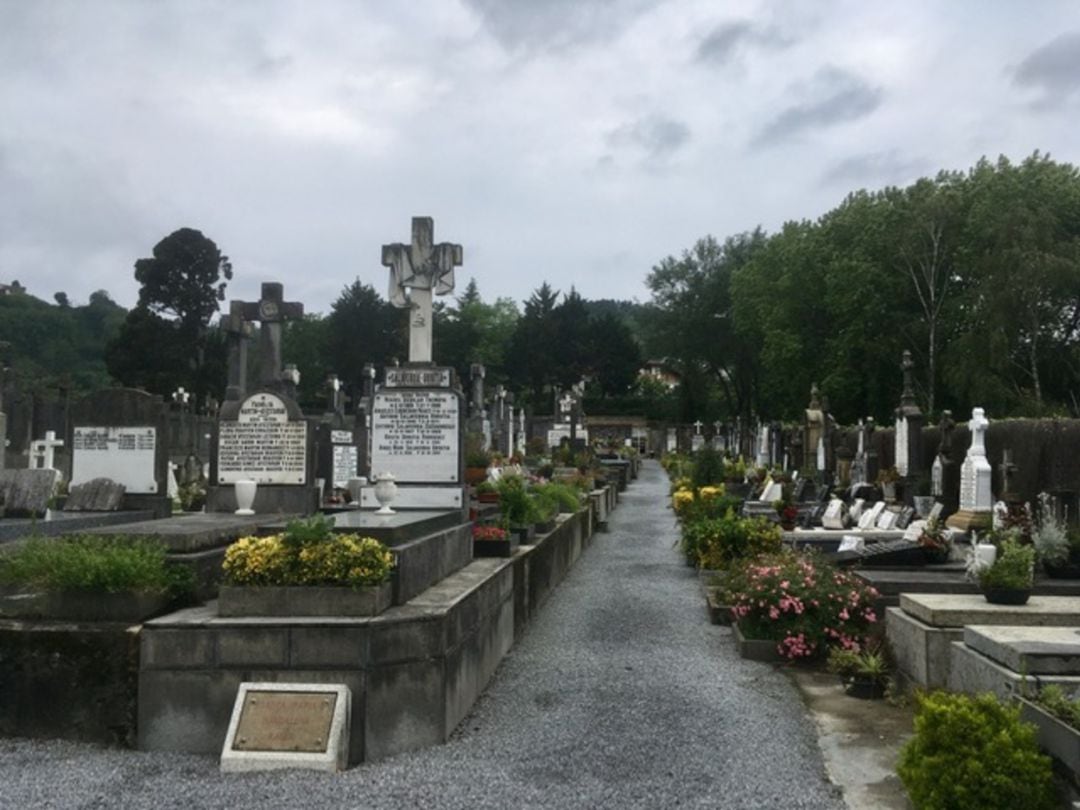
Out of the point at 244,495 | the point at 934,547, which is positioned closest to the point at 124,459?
the point at 244,495

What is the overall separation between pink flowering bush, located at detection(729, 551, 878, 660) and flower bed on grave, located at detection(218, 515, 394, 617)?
13.4 feet

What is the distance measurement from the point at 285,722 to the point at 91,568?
1603mm

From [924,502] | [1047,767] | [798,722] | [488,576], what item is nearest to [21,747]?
[488,576]

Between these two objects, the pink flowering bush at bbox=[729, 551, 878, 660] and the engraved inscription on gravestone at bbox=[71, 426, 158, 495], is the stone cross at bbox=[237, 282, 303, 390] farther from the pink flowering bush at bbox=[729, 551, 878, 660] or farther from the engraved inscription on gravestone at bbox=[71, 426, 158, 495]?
the pink flowering bush at bbox=[729, 551, 878, 660]

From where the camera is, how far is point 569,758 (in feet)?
19.7

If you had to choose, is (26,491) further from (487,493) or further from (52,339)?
(52,339)

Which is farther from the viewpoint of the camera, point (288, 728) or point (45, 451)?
point (45, 451)

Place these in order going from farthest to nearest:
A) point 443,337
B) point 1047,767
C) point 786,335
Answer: point 443,337
point 786,335
point 1047,767

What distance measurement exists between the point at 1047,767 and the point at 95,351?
8189 cm

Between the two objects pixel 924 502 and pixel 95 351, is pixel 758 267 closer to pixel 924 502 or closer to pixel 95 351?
pixel 924 502

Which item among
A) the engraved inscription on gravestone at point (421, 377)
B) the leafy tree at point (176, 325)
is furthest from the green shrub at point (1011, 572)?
the leafy tree at point (176, 325)

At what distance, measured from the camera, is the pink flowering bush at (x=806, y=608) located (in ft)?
28.8

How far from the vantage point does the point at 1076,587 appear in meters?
9.09

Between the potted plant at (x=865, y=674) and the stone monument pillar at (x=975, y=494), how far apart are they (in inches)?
272
